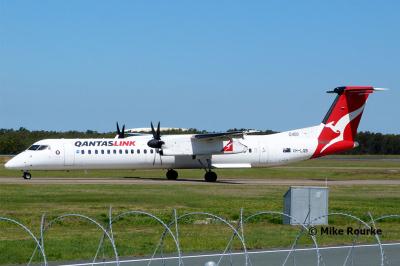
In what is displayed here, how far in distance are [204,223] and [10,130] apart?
283 feet

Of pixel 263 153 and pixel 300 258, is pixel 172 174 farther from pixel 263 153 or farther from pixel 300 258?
pixel 300 258

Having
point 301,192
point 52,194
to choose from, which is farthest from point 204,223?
point 52,194

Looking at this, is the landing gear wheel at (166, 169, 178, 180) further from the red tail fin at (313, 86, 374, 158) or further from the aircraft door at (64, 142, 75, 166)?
the red tail fin at (313, 86, 374, 158)

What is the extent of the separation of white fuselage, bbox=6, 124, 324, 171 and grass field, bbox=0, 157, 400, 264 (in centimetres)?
664

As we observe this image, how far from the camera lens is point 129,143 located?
46.7m

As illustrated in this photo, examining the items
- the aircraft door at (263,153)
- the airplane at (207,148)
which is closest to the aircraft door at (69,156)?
the airplane at (207,148)

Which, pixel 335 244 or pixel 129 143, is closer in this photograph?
pixel 335 244

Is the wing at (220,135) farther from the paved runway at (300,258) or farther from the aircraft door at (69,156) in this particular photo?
the paved runway at (300,258)

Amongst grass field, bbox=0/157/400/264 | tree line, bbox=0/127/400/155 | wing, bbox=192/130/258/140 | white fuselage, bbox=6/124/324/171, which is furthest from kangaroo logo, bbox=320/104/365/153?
tree line, bbox=0/127/400/155

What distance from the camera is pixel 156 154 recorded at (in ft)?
155

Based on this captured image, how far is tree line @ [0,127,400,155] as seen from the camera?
89713 mm

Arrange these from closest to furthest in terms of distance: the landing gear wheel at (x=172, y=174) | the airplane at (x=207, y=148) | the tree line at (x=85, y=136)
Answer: the airplane at (x=207, y=148)
the landing gear wheel at (x=172, y=174)
the tree line at (x=85, y=136)

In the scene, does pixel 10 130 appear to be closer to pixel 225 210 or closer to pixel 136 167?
pixel 136 167

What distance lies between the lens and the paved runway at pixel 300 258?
15811 millimetres
